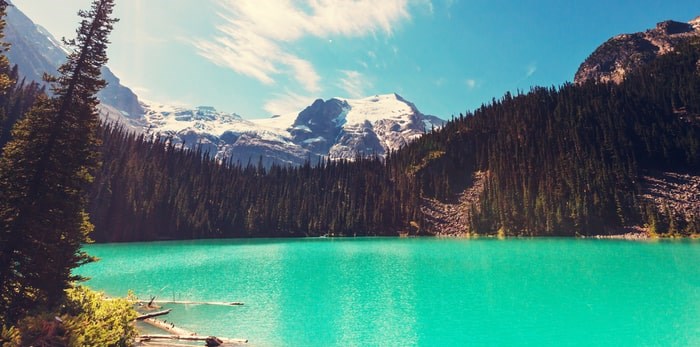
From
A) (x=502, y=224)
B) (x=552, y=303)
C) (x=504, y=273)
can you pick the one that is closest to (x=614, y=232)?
(x=502, y=224)

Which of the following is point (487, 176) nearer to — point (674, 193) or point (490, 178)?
point (490, 178)

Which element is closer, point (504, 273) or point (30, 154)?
point (30, 154)

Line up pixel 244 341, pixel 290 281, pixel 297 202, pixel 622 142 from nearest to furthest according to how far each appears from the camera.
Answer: pixel 244 341
pixel 290 281
pixel 622 142
pixel 297 202

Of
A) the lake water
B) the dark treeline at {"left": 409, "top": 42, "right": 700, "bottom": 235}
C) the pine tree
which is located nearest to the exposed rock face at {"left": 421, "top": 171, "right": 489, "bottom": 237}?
the dark treeline at {"left": 409, "top": 42, "right": 700, "bottom": 235}

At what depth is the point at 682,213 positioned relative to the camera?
10125cm

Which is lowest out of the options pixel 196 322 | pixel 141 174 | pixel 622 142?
pixel 196 322

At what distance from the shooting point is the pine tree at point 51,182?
17.0m

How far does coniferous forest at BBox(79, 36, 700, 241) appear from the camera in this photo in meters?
124

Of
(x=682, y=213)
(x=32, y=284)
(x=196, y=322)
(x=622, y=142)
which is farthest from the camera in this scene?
(x=622, y=142)

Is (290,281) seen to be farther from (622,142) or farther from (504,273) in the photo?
(622,142)

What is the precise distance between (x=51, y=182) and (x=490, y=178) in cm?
15363

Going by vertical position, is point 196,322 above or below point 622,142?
below

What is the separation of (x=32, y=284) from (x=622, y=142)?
171 m

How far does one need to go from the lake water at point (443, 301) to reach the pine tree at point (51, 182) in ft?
31.4
